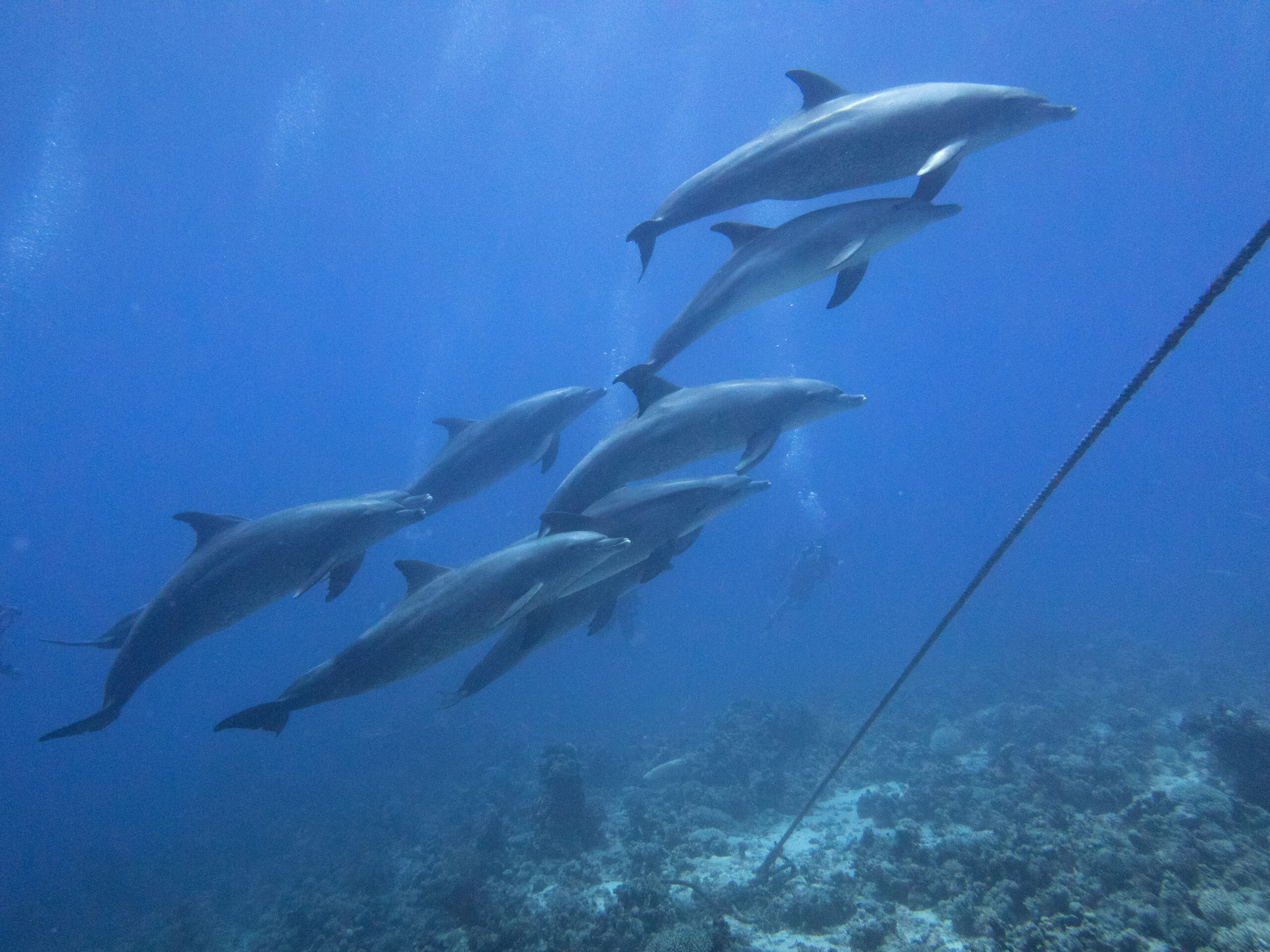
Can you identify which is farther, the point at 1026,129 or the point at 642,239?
the point at 642,239

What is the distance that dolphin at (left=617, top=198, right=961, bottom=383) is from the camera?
4.34m

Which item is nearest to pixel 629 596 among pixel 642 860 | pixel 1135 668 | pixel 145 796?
pixel 642 860

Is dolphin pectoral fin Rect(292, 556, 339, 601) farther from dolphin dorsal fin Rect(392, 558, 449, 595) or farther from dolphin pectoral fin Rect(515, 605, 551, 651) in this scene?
dolphin pectoral fin Rect(515, 605, 551, 651)

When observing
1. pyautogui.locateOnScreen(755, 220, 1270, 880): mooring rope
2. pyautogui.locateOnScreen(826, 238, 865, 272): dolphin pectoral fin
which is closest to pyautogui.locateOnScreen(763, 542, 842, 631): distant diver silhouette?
pyautogui.locateOnScreen(755, 220, 1270, 880): mooring rope

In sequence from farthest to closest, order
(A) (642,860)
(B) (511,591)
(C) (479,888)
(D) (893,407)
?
(D) (893,407) < (A) (642,860) < (C) (479,888) < (B) (511,591)

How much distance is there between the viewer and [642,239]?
15.5ft

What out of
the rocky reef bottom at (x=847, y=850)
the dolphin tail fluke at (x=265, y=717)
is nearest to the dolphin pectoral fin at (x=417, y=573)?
the dolphin tail fluke at (x=265, y=717)

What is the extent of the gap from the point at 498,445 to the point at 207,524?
278 centimetres

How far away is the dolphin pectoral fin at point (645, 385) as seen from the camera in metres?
4.98

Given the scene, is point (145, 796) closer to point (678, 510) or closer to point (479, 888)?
point (479, 888)

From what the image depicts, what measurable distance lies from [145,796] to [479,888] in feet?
145

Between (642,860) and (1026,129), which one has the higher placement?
(1026,129)

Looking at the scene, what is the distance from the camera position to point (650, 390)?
5262mm

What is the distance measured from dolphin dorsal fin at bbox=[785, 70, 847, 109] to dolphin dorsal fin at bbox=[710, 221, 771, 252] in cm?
90
